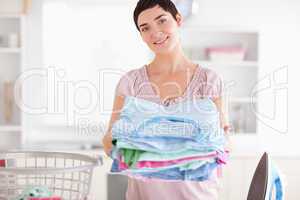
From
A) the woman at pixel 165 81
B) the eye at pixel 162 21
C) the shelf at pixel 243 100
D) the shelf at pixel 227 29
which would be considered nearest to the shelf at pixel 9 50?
the shelf at pixel 227 29

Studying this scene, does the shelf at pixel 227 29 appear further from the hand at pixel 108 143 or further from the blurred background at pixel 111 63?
the hand at pixel 108 143

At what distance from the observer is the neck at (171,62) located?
58.5 inches

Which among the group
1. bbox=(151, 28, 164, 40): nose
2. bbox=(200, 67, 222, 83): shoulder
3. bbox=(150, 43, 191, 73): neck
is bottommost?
bbox=(200, 67, 222, 83): shoulder

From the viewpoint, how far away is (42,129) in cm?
374

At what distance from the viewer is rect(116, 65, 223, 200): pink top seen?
4.66 feet

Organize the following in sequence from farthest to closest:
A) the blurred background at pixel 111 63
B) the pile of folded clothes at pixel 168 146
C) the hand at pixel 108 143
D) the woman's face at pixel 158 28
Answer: the blurred background at pixel 111 63 < the woman's face at pixel 158 28 < the hand at pixel 108 143 < the pile of folded clothes at pixel 168 146

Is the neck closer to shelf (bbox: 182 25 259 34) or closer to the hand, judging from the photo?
the hand

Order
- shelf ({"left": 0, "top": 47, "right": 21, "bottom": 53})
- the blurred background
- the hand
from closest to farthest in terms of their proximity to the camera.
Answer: the hand → shelf ({"left": 0, "top": 47, "right": 21, "bottom": 53}) → the blurred background

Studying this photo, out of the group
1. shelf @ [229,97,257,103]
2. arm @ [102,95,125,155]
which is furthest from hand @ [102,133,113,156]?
shelf @ [229,97,257,103]

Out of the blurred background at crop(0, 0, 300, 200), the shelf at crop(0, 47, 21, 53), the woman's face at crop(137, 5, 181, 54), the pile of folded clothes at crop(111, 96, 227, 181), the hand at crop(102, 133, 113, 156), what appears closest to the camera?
the pile of folded clothes at crop(111, 96, 227, 181)

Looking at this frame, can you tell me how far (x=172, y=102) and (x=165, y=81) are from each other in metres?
0.09

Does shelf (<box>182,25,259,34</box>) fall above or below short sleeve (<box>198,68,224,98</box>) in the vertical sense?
above

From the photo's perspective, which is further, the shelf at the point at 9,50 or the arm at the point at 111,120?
the shelf at the point at 9,50

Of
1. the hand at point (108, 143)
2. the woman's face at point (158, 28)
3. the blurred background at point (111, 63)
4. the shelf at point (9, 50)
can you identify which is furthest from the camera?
the blurred background at point (111, 63)
